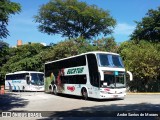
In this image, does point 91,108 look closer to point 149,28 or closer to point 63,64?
point 63,64

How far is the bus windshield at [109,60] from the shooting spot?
24756 millimetres

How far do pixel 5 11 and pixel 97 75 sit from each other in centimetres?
873

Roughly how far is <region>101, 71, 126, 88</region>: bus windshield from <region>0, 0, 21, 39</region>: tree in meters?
8.22

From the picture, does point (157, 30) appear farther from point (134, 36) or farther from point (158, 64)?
point (158, 64)

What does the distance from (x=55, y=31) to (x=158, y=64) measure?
105 feet

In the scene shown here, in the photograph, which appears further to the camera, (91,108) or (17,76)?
(17,76)

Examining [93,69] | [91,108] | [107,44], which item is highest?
[107,44]

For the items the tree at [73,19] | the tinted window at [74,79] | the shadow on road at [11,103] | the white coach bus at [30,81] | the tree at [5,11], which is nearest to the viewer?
the tree at [5,11]

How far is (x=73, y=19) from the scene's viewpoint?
6512 cm

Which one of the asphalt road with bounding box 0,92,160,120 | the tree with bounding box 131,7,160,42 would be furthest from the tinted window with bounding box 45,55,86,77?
the tree with bounding box 131,7,160,42

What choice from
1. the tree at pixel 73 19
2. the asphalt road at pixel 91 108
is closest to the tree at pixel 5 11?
the asphalt road at pixel 91 108

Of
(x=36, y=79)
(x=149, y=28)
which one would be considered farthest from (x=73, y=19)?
(x=36, y=79)

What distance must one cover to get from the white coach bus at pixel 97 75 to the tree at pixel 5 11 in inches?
301

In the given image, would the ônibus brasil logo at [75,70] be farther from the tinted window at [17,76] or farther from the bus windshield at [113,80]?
the tinted window at [17,76]
